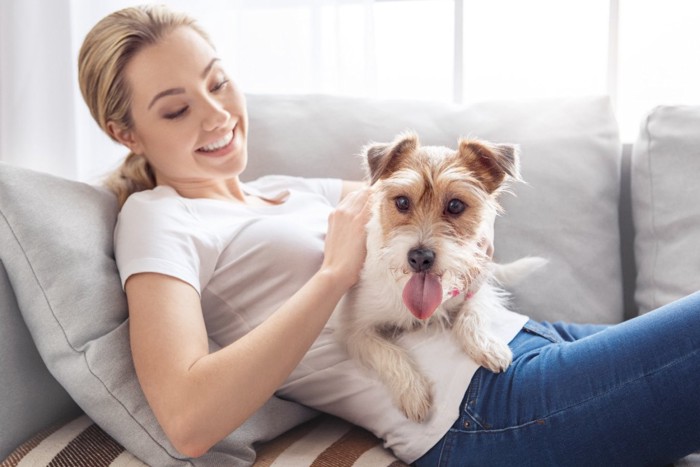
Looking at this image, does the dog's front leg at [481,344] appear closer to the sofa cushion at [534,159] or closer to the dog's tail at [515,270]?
the dog's tail at [515,270]

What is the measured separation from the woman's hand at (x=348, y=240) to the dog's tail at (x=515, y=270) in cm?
48

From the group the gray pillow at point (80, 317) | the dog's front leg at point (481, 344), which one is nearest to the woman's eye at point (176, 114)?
the gray pillow at point (80, 317)

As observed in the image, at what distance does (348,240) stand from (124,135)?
2.31 feet

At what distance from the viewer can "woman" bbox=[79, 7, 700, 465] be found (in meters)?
1.22

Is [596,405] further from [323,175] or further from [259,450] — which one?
[323,175]

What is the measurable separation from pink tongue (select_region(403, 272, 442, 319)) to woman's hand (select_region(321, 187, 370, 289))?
16 cm

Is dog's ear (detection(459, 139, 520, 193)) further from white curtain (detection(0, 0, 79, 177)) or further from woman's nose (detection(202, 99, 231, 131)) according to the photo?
white curtain (detection(0, 0, 79, 177))

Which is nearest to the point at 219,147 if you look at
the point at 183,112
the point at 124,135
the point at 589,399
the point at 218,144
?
the point at 218,144

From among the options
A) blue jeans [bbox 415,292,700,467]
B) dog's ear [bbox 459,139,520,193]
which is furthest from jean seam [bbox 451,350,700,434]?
dog's ear [bbox 459,139,520,193]

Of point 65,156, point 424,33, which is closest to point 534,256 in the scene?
point 424,33

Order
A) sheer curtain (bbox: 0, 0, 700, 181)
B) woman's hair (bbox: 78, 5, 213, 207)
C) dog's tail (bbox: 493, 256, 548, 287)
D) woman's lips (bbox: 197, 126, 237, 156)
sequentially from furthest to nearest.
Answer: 1. sheer curtain (bbox: 0, 0, 700, 181)
2. dog's tail (bbox: 493, 256, 548, 287)
3. woman's lips (bbox: 197, 126, 237, 156)
4. woman's hair (bbox: 78, 5, 213, 207)

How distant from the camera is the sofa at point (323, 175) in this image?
135 centimetres

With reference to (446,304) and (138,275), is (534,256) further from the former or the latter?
(138,275)

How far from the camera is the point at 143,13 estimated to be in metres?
1.66
